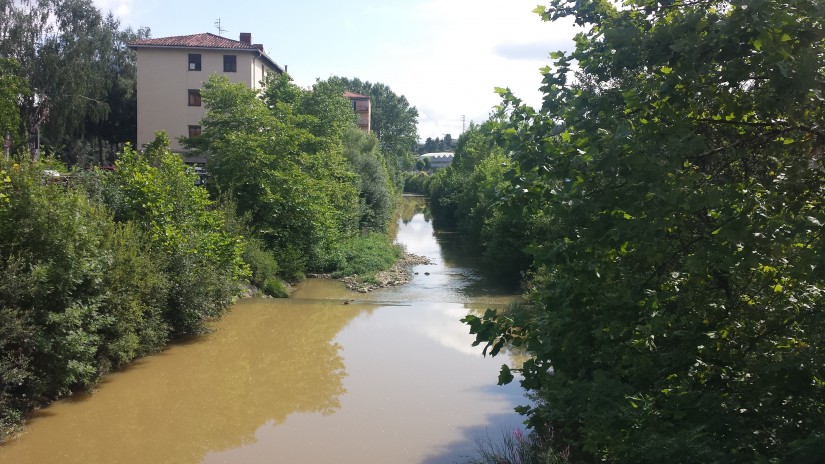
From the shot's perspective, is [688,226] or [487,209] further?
[487,209]

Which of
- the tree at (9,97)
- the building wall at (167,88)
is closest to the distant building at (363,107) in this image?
the building wall at (167,88)

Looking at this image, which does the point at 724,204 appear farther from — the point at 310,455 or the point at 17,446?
the point at 17,446

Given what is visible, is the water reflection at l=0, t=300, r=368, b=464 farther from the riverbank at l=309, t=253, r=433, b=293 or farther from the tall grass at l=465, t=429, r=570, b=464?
the riverbank at l=309, t=253, r=433, b=293

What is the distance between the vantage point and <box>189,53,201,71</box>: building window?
143ft

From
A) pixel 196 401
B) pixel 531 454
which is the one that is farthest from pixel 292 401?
pixel 531 454

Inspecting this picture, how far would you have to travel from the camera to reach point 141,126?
43625 mm

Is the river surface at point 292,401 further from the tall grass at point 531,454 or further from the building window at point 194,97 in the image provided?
Answer: the building window at point 194,97

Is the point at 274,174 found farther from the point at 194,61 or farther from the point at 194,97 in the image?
the point at 194,61

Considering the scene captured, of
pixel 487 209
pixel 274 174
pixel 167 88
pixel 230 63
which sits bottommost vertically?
pixel 487 209

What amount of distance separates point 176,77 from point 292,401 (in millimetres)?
35317

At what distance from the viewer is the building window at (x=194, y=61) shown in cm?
4362

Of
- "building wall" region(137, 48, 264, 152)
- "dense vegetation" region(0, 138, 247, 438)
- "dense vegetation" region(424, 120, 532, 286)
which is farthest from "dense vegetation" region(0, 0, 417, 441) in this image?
"dense vegetation" region(424, 120, 532, 286)

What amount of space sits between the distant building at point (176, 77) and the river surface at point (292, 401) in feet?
85.3

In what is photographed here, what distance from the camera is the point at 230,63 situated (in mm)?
44031
